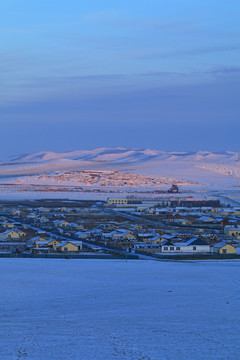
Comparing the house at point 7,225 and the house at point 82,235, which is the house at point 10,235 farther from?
the house at point 7,225

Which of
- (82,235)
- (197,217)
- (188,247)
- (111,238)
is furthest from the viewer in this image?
(197,217)

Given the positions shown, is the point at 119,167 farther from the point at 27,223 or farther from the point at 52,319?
the point at 52,319

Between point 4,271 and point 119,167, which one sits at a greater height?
point 119,167

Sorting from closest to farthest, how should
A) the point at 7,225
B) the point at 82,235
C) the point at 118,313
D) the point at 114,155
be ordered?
the point at 118,313 < the point at 82,235 < the point at 7,225 < the point at 114,155

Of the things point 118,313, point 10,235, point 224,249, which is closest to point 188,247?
point 224,249

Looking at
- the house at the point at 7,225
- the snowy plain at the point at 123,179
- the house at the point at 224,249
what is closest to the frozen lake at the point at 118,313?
the house at the point at 224,249

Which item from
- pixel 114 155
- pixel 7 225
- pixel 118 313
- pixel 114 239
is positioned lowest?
pixel 118 313

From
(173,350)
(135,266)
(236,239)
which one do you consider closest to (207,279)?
(135,266)

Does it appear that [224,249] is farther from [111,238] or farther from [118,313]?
[118,313]
